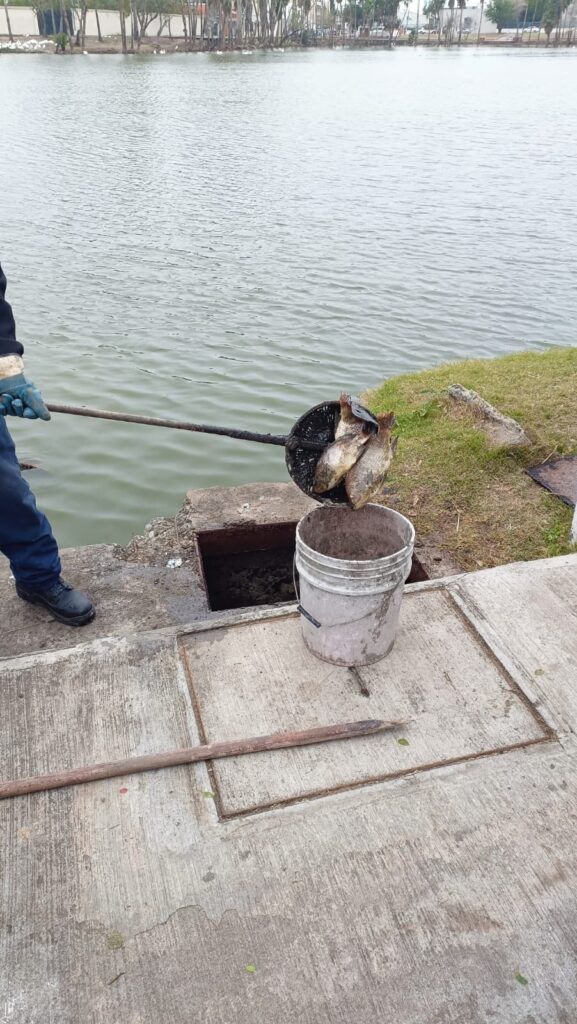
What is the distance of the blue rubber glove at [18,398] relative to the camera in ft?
11.5

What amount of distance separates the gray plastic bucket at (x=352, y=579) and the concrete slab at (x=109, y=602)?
3.09 ft

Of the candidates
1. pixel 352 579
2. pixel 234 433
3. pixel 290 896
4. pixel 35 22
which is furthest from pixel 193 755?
pixel 35 22

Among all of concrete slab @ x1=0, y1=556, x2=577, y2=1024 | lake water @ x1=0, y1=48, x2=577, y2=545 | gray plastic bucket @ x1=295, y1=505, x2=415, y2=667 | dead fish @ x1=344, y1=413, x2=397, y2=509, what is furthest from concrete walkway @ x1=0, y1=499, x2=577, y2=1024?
lake water @ x1=0, y1=48, x2=577, y2=545

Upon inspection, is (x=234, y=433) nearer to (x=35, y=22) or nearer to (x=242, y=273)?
(x=242, y=273)

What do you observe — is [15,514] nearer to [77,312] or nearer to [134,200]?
[77,312]

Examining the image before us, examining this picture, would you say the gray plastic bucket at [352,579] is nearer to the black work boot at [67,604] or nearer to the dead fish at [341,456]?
the dead fish at [341,456]

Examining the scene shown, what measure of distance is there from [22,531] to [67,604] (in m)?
0.45

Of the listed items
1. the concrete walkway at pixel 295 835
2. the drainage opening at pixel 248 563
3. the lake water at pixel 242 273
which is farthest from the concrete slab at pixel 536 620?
the lake water at pixel 242 273

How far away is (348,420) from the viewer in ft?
9.78

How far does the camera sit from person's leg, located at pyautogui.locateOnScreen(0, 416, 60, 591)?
11.3 feet

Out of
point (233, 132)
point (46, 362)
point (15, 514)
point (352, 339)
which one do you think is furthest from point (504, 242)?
point (233, 132)

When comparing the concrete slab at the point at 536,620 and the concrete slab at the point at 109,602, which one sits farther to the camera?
the concrete slab at the point at 109,602

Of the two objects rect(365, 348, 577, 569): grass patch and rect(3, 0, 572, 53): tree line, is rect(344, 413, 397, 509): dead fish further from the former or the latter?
rect(3, 0, 572, 53): tree line

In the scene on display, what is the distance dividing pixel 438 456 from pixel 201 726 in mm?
3110
